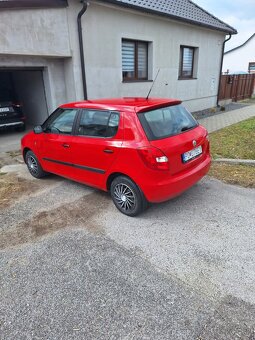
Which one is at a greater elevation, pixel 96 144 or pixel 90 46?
pixel 90 46

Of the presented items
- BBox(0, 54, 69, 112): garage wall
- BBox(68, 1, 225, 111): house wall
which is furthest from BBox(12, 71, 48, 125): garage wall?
BBox(68, 1, 225, 111): house wall

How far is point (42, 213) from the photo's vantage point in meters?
3.94

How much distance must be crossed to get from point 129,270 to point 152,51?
9.06 m

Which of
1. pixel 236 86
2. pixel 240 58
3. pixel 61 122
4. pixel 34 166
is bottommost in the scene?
pixel 34 166

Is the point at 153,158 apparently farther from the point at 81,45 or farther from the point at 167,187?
the point at 81,45

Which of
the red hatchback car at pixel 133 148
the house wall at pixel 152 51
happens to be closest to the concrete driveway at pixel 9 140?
the house wall at pixel 152 51

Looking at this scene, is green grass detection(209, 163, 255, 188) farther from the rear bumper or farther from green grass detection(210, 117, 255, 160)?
the rear bumper

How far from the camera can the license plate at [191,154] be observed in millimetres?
3477

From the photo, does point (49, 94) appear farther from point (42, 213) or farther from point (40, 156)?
point (42, 213)

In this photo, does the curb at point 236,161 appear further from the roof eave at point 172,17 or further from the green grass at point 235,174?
the roof eave at point 172,17

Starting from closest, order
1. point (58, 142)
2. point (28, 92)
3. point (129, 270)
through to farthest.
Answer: point (129, 270) → point (58, 142) → point (28, 92)

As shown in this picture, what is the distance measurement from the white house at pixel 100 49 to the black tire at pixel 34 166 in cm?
293

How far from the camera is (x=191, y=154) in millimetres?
3605

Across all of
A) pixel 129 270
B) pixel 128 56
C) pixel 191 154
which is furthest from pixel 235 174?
pixel 128 56
